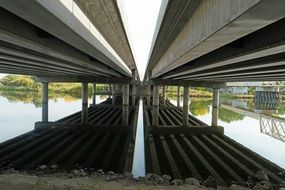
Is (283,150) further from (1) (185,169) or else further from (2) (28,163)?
(2) (28,163)

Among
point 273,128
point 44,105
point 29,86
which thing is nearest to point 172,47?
point 44,105

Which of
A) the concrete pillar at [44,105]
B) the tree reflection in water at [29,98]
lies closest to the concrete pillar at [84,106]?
the concrete pillar at [44,105]

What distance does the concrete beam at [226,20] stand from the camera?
14.0 feet

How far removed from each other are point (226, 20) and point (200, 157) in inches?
524

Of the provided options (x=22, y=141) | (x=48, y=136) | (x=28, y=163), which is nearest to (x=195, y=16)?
(x=28, y=163)

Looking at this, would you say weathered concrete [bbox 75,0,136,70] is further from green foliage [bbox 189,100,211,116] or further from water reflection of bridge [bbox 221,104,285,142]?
green foliage [bbox 189,100,211,116]

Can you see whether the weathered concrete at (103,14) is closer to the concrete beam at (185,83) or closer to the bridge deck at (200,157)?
the bridge deck at (200,157)

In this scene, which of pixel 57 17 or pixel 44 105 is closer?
pixel 57 17

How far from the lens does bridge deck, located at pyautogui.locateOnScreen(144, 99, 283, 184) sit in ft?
47.3

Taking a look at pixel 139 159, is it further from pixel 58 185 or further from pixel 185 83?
pixel 185 83

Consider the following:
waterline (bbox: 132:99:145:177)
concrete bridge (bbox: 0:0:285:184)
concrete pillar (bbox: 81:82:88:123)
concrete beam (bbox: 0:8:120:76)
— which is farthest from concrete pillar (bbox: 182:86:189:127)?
concrete beam (bbox: 0:8:120:76)

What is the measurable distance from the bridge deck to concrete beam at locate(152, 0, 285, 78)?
7454 millimetres

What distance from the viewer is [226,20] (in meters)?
5.28

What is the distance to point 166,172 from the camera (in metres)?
14.6
